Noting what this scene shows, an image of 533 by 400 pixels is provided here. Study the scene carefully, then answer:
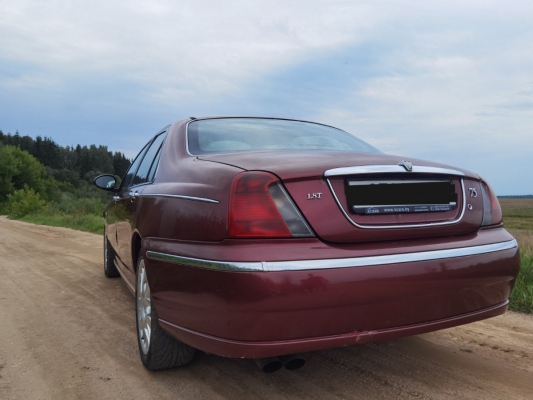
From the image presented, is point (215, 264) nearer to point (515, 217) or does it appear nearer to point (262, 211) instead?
point (262, 211)

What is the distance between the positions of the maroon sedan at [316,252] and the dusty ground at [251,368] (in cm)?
34

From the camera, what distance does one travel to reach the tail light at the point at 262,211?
6.15ft

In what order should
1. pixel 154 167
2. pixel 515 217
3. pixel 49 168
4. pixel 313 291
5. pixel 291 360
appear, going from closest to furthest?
pixel 313 291 → pixel 291 360 → pixel 154 167 → pixel 515 217 → pixel 49 168

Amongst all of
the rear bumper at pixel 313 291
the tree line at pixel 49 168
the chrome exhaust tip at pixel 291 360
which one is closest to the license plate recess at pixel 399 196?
the rear bumper at pixel 313 291

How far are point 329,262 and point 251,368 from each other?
1155mm

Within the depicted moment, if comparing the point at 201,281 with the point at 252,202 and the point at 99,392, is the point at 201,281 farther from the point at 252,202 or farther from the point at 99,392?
the point at 99,392

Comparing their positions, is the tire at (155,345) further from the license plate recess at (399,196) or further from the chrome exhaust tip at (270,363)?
the license plate recess at (399,196)

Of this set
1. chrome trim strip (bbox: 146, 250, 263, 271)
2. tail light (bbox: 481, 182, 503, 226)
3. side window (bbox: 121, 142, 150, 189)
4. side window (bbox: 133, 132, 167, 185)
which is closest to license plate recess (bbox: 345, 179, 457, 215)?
tail light (bbox: 481, 182, 503, 226)

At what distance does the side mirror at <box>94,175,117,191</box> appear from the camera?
4.41 m

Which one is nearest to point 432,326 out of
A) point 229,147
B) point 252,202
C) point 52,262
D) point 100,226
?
point 252,202

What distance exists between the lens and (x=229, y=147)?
274 centimetres

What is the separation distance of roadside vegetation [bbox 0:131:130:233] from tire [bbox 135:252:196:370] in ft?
8.31

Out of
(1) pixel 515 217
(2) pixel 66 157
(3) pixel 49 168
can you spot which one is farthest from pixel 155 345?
(2) pixel 66 157

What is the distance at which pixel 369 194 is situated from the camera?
2.02 meters
